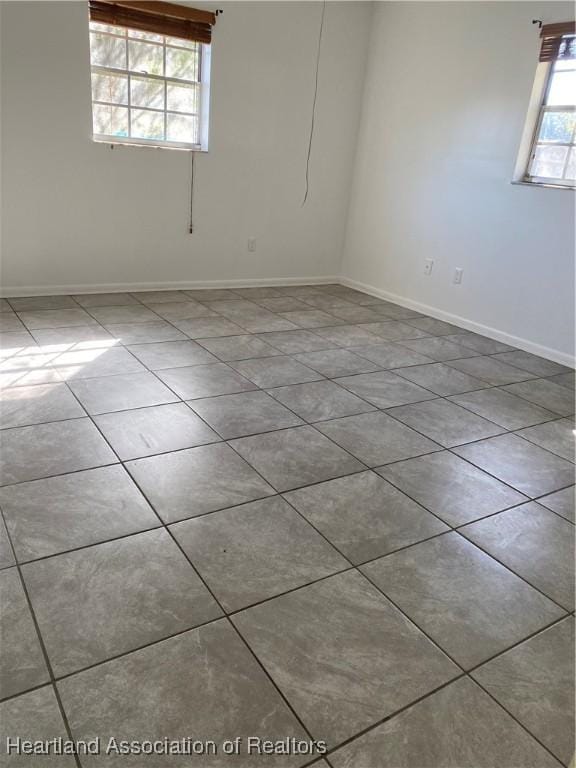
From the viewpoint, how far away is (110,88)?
158 inches

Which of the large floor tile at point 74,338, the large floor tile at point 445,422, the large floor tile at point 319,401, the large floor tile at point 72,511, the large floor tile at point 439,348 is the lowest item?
the large floor tile at point 72,511

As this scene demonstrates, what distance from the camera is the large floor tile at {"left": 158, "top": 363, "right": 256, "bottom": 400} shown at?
2.79 meters

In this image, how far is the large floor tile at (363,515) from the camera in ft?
5.90

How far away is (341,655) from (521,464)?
4.55 ft

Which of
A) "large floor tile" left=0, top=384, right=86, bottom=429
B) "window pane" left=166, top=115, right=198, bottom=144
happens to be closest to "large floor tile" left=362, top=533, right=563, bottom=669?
"large floor tile" left=0, top=384, right=86, bottom=429

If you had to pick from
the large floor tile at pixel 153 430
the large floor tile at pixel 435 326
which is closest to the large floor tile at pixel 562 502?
the large floor tile at pixel 153 430

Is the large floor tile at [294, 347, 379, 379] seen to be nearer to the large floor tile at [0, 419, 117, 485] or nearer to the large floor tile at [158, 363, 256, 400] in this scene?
the large floor tile at [158, 363, 256, 400]

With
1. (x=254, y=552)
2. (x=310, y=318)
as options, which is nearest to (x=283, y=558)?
(x=254, y=552)

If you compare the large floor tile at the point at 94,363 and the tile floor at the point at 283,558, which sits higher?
the large floor tile at the point at 94,363

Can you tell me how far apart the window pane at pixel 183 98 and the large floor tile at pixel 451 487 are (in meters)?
3.45

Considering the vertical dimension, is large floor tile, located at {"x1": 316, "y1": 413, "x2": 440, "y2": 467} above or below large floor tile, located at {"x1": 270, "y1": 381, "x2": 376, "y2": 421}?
below

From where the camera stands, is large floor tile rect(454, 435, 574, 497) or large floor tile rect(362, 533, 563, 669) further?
large floor tile rect(454, 435, 574, 497)

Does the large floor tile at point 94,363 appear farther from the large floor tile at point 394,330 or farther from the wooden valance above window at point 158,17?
the wooden valance above window at point 158,17

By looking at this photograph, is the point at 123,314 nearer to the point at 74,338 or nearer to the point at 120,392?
the point at 74,338
